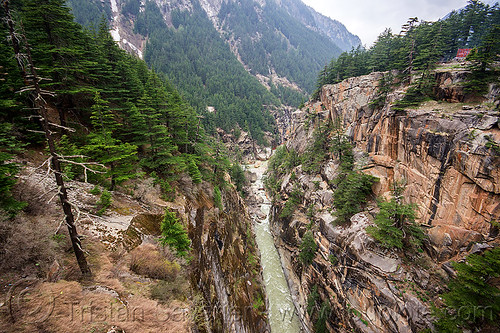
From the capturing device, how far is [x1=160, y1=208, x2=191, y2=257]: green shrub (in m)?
13.0

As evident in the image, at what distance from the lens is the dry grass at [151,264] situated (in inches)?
438

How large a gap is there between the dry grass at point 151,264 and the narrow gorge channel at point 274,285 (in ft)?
75.0

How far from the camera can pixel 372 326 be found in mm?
20016

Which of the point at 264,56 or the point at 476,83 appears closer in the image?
the point at 476,83

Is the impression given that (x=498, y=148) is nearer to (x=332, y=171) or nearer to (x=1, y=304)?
(x=332, y=171)

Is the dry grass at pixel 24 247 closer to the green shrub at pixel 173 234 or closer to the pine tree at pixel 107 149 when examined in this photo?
the green shrub at pixel 173 234

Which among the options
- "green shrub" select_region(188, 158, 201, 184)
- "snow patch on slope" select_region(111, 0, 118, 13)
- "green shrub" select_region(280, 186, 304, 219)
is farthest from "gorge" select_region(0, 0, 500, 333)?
"snow patch on slope" select_region(111, 0, 118, 13)

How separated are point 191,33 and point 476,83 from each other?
18298 cm

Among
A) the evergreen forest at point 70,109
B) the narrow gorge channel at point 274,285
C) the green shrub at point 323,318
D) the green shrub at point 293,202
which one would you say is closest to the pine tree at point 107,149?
the evergreen forest at point 70,109

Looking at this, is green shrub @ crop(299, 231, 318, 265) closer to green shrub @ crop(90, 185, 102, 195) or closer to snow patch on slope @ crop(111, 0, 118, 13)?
green shrub @ crop(90, 185, 102, 195)

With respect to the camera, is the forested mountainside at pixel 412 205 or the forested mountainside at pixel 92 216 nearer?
the forested mountainside at pixel 92 216

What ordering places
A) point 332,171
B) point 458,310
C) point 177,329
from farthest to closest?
point 332,171
point 458,310
point 177,329

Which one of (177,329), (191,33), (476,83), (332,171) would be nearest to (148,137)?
(177,329)

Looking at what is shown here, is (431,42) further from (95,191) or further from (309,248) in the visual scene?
(95,191)
